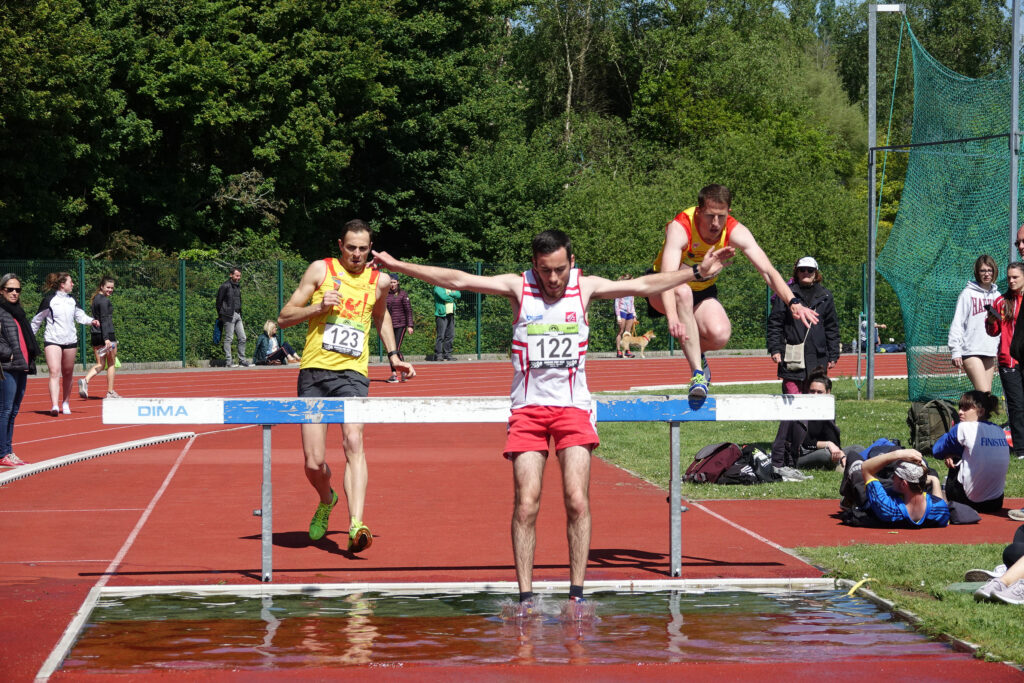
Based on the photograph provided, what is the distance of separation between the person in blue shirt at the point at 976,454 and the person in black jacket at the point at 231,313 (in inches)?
863

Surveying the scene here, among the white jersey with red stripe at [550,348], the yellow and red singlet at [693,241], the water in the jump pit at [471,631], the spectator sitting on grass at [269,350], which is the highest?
the yellow and red singlet at [693,241]

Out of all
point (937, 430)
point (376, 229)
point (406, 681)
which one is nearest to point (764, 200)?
point (376, 229)

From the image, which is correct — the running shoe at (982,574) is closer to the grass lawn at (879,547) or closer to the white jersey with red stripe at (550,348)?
the grass lawn at (879,547)

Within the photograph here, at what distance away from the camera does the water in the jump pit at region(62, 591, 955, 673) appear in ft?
19.4

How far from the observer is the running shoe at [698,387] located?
7.72 metres

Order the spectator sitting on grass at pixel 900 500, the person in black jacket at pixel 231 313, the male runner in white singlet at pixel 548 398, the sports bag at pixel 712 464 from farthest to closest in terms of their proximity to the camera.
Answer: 1. the person in black jacket at pixel 231 313
2. the sports bag at pixel 712 464
3. the spectator sitting on grass at pixel 900 500
4. the male runner in white singlet at pixel 548 398

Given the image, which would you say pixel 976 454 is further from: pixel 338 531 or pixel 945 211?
pixel 945 211

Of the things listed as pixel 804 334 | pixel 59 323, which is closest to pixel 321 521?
pixel 804 334

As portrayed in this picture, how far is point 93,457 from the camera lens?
1459 cm

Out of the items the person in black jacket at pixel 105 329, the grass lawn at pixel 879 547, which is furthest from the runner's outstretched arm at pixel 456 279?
the person in black jacket at pixel 105 329

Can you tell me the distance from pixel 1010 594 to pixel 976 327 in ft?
24.7

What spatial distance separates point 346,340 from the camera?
8.62m

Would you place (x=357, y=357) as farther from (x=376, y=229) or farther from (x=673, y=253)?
(x=376, y=229)

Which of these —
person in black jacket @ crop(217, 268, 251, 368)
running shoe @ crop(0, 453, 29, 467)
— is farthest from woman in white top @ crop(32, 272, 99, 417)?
person in black jacket @ crop(217, 268, 251, 368)
